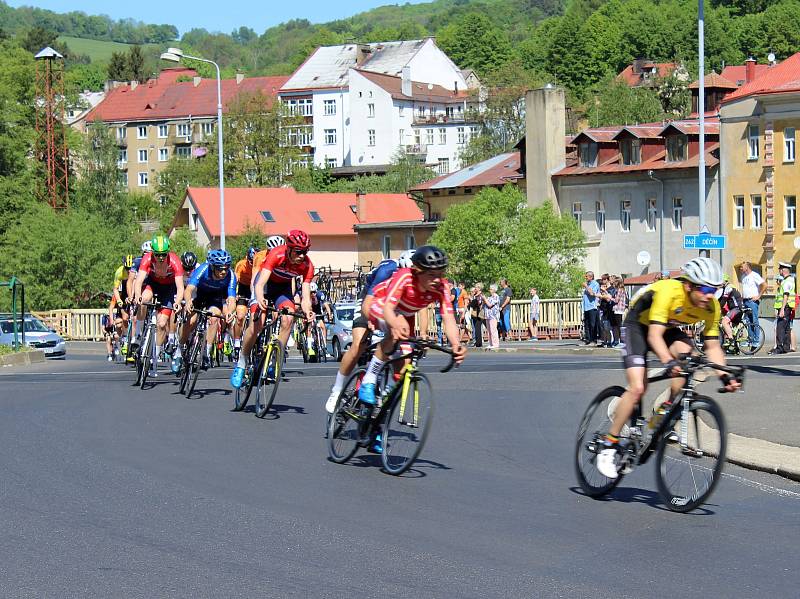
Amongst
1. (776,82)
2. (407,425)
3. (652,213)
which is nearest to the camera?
(407,425)

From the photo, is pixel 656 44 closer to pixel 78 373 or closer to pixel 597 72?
pixel 597 72

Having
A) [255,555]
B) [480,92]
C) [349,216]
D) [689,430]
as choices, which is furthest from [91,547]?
[480,92]

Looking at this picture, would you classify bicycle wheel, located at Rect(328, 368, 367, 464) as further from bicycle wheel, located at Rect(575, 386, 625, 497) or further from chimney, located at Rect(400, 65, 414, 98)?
chimney, located at Rect(400, 65, 414, 98)

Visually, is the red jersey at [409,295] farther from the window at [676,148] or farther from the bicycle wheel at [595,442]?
the window at [676,148]

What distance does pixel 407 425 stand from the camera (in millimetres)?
11164

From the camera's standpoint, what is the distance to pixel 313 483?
1080 centimetres

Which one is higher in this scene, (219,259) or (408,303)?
(219,259)

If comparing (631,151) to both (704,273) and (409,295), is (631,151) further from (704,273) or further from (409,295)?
(704,273)

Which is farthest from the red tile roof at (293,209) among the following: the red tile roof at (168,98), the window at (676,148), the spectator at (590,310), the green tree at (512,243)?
the spectator at (590,310)

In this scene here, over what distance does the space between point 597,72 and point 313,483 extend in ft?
493

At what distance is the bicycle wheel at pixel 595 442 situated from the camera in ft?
33.2

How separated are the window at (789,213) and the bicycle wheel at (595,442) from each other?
58289 millimetres

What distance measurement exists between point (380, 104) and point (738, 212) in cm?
7629

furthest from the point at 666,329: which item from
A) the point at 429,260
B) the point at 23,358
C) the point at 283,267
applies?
the point at 23,358
